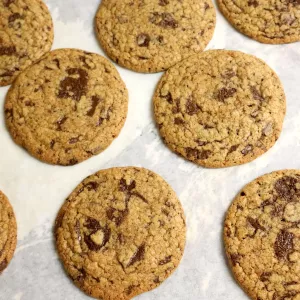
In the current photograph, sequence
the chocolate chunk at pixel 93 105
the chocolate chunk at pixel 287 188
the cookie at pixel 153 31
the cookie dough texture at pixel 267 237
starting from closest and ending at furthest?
the cookie dough texture at pixel 267 237 → the chocolate chunk at pixel 287 188 → the chocolate chunk at pixel 93 105 → the cookie at pixel 153 31

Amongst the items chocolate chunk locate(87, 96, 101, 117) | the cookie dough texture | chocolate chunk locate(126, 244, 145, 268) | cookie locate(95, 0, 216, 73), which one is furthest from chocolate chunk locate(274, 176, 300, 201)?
chocolate chunk locate(87, 96, 101, 117)

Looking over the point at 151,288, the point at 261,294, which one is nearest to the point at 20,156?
the point at 151,288

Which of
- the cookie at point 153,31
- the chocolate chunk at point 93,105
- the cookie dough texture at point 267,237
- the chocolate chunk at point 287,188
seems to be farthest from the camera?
the cookie at point 153,31

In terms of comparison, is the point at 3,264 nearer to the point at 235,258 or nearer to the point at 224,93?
the point at 235,258

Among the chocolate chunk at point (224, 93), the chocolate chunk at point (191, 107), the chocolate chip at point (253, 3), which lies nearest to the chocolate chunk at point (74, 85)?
the chocolate chunk at point (191, 107)

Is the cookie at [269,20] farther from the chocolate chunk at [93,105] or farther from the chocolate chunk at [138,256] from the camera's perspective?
the chocolate chunk at [138,256]

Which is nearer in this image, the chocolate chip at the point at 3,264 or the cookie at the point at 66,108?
the chocolate chip at the point at 3,264

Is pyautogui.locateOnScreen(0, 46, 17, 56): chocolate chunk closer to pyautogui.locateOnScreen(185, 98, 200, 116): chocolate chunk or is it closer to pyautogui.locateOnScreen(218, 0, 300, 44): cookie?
pyautogui.locateOnScreen(185, 98, 200, 116): chocolate chunk
